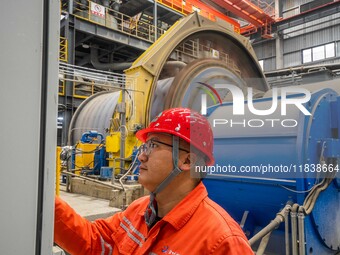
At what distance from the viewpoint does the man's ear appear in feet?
4.62

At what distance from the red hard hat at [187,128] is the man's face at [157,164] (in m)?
0.05

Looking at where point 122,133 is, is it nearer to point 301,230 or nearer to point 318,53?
point 301,230

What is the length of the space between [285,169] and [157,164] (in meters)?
1.46

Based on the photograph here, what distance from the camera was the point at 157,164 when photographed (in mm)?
1394

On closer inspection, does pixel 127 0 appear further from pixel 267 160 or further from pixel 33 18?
pixel 33 18

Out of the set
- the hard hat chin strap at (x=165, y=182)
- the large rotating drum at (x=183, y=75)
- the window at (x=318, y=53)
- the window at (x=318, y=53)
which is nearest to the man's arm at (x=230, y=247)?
the hard hat chin strap at (x=165, y=182)

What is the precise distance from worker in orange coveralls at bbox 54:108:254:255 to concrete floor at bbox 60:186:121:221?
2112 millimetres

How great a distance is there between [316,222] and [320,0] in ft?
52.4

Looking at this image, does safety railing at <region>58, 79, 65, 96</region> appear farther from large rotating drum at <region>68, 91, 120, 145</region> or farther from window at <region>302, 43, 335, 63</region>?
window at <region>302, 43, 335, 63</region>

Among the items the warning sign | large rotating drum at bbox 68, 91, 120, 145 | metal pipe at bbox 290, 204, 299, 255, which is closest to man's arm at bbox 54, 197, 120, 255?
metal pipe at bbox 290, 204, 299, 255

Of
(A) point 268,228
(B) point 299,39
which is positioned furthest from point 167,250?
(B) point 299,39

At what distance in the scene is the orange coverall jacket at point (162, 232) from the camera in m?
1.13

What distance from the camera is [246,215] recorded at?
275cm

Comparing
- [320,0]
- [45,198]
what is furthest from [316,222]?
[320,0]
